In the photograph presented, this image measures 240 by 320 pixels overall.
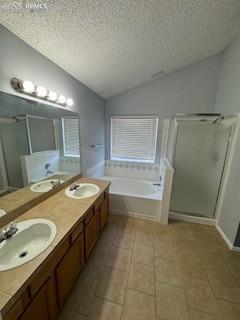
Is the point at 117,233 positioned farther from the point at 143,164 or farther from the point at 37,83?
the point at 37,83

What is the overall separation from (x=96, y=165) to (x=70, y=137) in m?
1.16

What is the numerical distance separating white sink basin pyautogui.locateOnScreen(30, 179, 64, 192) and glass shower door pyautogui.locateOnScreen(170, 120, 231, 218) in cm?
202

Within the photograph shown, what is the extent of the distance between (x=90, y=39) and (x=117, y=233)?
2.44m

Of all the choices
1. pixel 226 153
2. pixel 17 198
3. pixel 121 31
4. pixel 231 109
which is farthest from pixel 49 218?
pixel 231 109

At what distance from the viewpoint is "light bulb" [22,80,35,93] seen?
1.29 m

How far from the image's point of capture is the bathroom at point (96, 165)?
1.12m

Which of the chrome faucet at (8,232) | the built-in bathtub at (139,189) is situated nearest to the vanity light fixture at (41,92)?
the chrome faucet at (8,232)

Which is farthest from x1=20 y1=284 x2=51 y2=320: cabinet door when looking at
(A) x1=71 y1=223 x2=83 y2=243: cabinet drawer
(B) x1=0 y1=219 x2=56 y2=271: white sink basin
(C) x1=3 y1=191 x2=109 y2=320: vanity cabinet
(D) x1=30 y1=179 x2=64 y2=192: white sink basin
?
(D) x1=30 y1=179 x2=64 y2=192: white sink basin

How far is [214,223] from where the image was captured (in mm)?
2439

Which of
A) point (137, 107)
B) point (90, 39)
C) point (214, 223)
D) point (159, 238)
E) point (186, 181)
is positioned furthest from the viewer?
point (137, 107)

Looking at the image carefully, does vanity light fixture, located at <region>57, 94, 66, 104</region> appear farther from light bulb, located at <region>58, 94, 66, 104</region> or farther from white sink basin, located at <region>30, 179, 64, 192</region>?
white sink basin, located at <region>30, 179, 64, 192</region>

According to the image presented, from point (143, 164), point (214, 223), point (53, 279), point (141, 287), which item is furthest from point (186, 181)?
point (53, 279)

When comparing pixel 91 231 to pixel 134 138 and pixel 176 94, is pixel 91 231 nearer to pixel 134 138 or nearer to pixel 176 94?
pixel 134 138

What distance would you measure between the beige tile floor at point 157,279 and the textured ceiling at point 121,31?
236 cm
